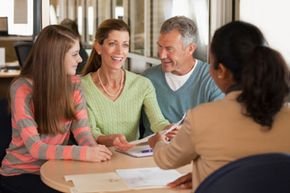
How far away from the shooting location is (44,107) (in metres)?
2.06

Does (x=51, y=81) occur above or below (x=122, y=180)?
above

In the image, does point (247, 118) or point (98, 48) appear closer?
point (247, 118)

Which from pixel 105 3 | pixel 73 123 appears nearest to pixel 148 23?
pixel 105 3

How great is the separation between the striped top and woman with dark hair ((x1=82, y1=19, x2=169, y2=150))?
0.72 feet

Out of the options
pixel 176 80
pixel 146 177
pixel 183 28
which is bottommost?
pixel 146 177

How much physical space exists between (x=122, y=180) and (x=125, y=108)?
87 centimetres

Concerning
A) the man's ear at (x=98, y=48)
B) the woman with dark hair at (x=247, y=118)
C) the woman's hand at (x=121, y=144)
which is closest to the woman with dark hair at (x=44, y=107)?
the woman's hand at (x=121, y=144)

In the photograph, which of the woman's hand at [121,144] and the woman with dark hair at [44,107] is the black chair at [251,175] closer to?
the woman's hand at [121,144]

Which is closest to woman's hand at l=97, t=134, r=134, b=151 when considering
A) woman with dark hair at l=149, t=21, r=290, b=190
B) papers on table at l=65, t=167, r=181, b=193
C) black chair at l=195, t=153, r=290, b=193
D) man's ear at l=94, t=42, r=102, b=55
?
papers on table at l=65, t=167, r=181, b=193

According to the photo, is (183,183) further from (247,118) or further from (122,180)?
(247,118)

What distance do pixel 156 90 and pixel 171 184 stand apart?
3.67 feet

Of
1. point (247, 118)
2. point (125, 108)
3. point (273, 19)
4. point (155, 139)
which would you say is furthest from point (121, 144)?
point (273, 19)

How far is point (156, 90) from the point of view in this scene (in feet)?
8.69

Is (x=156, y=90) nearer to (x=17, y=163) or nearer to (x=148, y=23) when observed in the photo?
(x=17, y=163)
